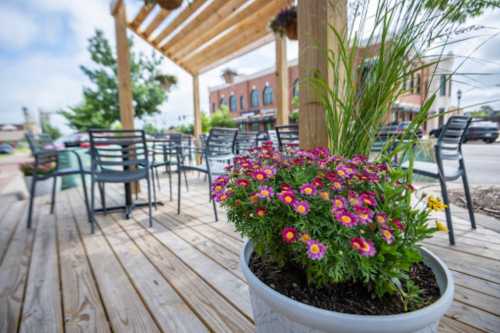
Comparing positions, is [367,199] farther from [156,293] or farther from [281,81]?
[281,81]

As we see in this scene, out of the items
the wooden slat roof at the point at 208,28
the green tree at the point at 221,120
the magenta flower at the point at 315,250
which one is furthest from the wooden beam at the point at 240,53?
the green tree at the point at 221,120

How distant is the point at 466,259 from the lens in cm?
134

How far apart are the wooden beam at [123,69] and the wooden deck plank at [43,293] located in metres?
1.77

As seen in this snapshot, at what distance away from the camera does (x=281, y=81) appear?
334 centimetres

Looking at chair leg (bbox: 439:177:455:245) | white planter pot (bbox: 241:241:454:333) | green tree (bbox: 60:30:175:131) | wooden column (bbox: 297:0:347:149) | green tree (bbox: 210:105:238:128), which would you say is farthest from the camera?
green tree (bbox: 210:105:238:128)

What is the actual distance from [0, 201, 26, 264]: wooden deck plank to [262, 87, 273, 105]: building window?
14149 millimetres

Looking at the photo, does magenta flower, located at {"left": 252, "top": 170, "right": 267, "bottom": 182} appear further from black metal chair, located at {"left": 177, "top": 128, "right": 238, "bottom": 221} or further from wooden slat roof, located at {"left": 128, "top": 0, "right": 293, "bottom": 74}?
wooden slat roof, located at {"left": 128, "top": 0, "right": 293, "bottom": 74}

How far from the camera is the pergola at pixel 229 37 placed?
1.11 meters

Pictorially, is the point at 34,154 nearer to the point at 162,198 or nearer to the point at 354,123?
the point at 162,198

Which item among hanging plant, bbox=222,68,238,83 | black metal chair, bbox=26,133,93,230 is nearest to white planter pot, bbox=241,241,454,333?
black metal chair, bbox=26,133,93,230

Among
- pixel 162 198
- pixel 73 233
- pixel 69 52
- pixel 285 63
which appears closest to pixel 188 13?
pixel 285 63

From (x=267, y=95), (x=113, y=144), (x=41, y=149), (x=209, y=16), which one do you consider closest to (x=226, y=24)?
(x=209, y=16)

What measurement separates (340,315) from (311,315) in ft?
0.18

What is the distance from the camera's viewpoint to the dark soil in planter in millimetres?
601
